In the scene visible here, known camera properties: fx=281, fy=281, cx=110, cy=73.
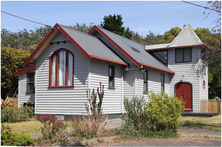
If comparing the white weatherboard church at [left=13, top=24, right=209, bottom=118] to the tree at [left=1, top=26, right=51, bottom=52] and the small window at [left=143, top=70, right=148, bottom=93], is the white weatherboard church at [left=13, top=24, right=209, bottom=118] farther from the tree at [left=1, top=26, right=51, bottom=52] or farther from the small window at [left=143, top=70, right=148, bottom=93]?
the tree at [left=1, top=26, right=51, bottom=52]

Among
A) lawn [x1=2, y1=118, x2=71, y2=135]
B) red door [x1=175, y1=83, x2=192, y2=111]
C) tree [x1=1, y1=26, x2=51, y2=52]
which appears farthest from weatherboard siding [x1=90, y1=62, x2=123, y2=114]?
tree [x1=1, y1=26, x2=51, y2=52]

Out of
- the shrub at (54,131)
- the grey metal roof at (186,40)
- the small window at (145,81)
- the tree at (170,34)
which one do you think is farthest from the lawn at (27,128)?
the tree at (170,34)

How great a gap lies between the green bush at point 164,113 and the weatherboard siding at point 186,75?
13.1 metres

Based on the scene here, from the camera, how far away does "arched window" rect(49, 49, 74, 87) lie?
17.2 m

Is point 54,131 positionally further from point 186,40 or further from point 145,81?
point 186,40

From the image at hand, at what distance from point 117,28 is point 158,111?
25640 millimetres

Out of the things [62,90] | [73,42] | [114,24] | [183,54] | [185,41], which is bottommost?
[62,90]

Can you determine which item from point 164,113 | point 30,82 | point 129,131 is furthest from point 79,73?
point 164,113

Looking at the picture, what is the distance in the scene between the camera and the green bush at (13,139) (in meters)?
8.03

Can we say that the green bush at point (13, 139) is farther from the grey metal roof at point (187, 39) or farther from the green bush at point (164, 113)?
the grey metal roof at point (187, 39)

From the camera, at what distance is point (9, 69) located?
2773 cm

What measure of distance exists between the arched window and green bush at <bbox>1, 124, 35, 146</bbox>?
8.40 meters

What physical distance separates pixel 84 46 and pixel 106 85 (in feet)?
9.56

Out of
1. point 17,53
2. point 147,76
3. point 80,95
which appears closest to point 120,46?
point 147,76
